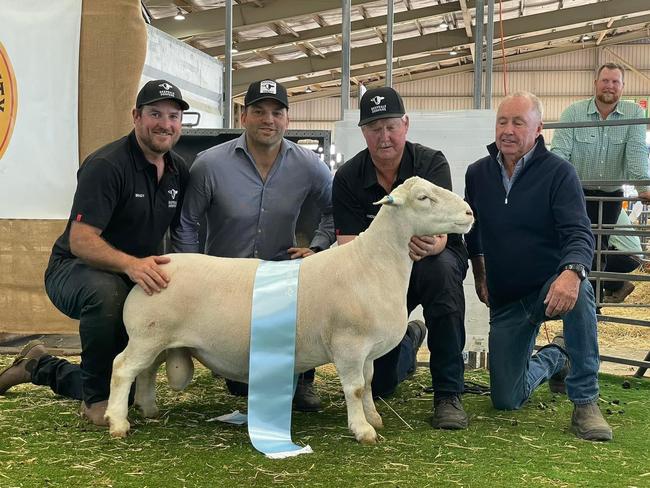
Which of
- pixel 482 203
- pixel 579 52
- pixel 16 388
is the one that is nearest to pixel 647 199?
pixel 482 203

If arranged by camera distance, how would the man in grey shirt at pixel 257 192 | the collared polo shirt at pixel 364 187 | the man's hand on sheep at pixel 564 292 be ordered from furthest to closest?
the man in grey shirt at pixel 257 192 → the collared polo shirt at pixel 364 187 → the man's hand on sheep at pixel 564 292

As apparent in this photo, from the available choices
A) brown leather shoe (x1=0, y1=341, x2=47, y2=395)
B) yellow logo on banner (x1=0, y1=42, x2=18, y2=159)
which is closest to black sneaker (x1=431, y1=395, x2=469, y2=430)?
brown leather shoe (x1=0, y1=341, x2=47, y2=395)

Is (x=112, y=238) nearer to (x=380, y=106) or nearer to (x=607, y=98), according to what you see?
(x=380, y=106)

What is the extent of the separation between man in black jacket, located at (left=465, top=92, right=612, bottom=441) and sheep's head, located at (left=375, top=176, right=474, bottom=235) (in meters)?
0.61

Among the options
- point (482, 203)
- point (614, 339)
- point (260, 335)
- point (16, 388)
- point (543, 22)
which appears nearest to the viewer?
point (260, 335)

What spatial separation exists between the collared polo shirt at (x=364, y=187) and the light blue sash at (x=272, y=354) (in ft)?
2.68

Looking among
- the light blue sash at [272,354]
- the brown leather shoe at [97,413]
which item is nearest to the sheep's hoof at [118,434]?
the brown leather shoe at [97,413]

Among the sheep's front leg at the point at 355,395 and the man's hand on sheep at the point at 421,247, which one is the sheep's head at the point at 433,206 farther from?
the sheep's front leg at the point at 355,395

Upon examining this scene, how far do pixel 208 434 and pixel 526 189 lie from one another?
7.25ft

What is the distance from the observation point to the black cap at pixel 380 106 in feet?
13.8

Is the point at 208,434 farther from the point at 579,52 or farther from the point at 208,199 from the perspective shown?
the point at 579,52

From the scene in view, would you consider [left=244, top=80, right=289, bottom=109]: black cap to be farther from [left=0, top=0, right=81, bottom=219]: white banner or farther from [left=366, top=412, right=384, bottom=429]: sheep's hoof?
[left=0, top=0, right=81, bottom=219]: white banner

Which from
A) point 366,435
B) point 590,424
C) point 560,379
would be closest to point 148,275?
point 366,435

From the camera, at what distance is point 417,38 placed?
22422 mm
